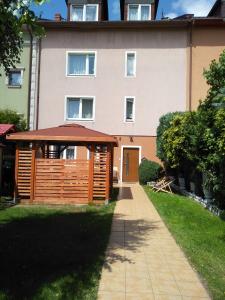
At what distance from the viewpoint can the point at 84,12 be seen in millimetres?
Result: 28172

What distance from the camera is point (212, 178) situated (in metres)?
11.4

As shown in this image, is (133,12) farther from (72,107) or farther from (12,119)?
(12,119)

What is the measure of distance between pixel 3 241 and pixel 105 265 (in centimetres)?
265

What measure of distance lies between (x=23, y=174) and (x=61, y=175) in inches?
56.6

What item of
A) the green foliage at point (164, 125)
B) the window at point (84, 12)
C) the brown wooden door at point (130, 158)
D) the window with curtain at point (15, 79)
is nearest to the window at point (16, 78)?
the window with curtain at point (15, 79)

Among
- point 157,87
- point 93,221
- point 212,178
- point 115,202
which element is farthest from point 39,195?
point 157,87

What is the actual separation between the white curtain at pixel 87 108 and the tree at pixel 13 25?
64.5ft

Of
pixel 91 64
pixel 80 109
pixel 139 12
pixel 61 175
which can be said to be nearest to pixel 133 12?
pixel 139 12

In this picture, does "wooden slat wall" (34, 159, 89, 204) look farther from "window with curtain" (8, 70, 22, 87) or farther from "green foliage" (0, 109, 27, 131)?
"window with curtain" (8, 70, 22, 87)

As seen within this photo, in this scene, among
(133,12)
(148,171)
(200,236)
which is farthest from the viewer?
(133,12)

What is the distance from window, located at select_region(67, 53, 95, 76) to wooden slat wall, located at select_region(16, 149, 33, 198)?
12218 millimetres

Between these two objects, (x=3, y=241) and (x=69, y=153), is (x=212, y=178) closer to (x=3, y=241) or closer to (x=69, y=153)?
(x=3, y=241)

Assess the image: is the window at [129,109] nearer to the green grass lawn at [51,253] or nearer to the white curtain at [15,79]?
the white curtain at [15,79]

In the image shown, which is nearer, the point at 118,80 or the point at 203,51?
the point at 203,51
